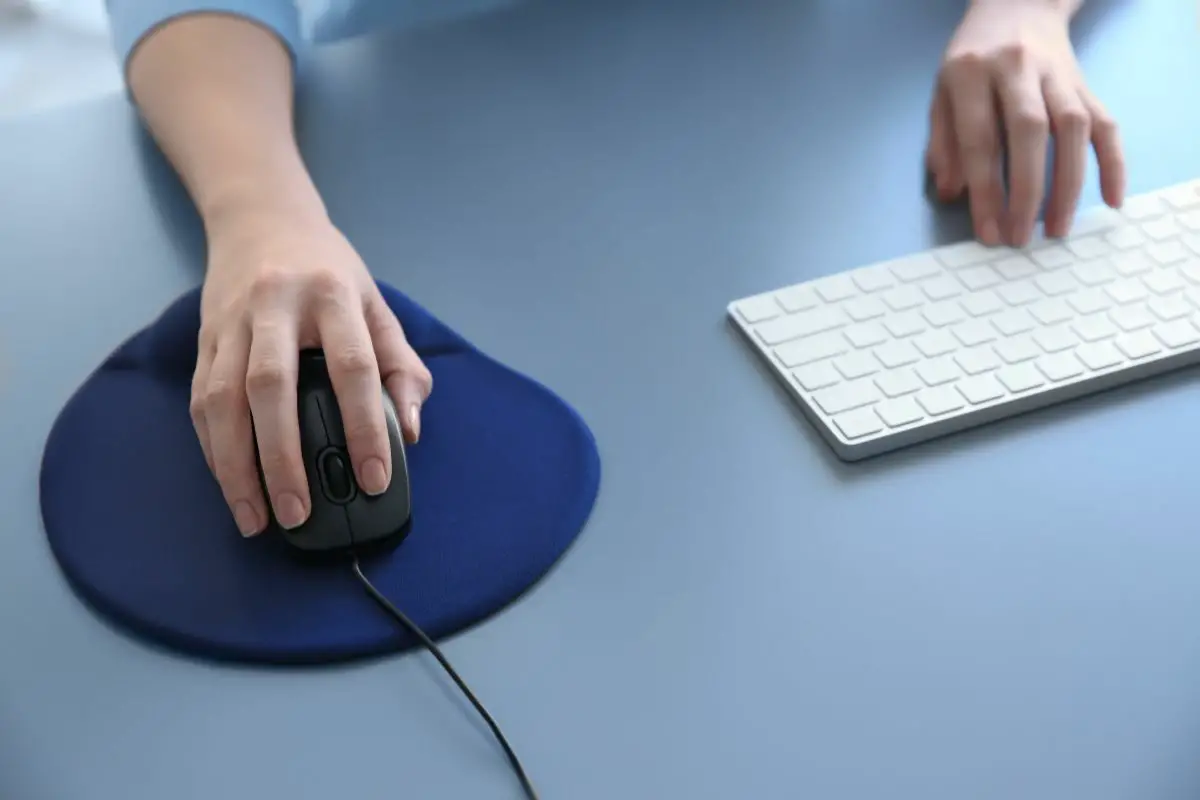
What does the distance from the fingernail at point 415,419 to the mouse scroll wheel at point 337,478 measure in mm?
49

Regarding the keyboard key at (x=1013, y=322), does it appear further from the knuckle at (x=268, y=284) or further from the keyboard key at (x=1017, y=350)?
the knuckle at (x=268, y=284)

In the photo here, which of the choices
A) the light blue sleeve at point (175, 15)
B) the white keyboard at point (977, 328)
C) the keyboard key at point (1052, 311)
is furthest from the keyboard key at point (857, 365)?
the light blue sleeve at point (175, 15)

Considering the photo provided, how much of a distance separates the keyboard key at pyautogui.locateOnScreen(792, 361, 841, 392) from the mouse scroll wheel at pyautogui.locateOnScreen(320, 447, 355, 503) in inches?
9.1

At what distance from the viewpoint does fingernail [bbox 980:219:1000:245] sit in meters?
0.68

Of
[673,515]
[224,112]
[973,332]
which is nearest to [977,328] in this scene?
[973,332]

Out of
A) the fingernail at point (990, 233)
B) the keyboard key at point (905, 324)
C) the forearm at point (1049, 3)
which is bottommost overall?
the keyboard key at point (905, 324)

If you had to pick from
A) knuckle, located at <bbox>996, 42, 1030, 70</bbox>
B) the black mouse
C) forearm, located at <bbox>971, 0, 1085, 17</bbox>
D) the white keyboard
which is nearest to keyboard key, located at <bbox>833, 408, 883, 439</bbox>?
the white keyboard

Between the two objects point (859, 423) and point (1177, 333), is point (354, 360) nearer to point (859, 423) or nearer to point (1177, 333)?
point (859, 423)

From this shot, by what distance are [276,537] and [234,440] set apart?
0.15 feet

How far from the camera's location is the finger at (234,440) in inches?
19.7

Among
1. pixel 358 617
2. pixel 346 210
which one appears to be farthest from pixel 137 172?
pixel 358 617

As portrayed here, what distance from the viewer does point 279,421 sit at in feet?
1.64

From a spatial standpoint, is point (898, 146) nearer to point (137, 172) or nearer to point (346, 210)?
point (346, 210)

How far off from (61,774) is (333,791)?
10cm
